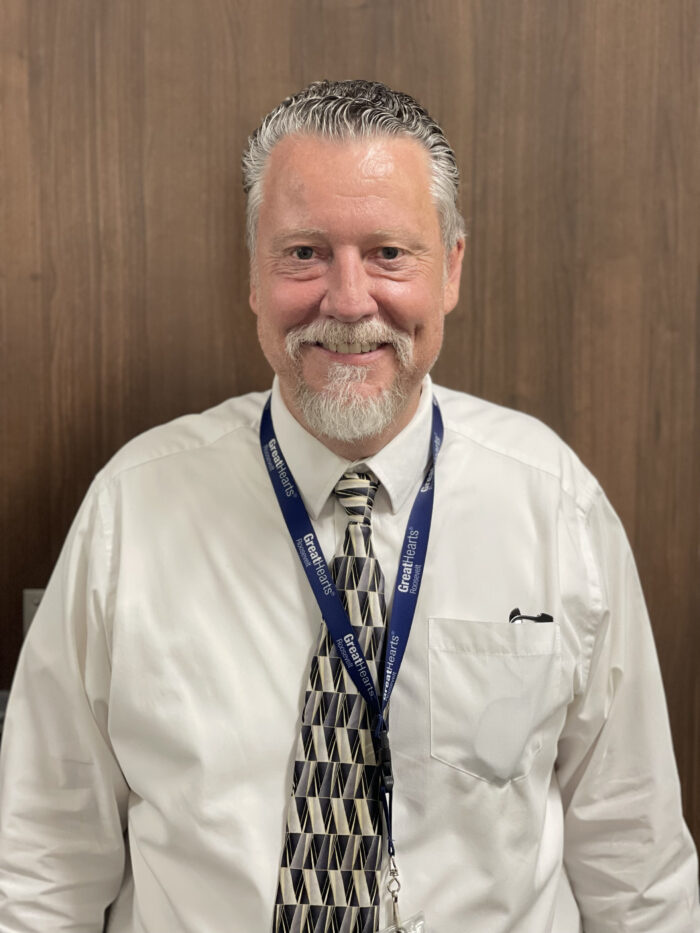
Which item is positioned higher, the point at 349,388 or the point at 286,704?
the point at 349,388

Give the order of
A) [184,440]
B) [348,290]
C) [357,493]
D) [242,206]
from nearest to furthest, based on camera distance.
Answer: [348,290]
[357,493]
[184,440]
[242,206]

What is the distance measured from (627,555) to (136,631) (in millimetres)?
757

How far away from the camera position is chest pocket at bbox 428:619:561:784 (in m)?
1.34

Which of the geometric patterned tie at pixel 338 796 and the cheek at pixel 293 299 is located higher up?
the cheek at pixel 293 299

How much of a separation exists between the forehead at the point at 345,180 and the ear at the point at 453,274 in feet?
0.44

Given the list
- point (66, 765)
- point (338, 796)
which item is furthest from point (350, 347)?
point (66, 765)

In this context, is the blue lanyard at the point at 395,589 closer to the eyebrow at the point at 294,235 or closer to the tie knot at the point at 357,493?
the tie knot at the point at 357,493

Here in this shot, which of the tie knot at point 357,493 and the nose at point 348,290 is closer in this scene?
the nose at point 348,290

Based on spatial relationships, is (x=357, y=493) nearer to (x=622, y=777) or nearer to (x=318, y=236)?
(x=318, y=236)

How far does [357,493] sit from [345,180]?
425mm

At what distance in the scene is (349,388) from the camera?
1278mm

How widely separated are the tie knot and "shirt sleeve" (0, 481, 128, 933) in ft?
1.15

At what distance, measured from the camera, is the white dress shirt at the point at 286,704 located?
4.26 ft

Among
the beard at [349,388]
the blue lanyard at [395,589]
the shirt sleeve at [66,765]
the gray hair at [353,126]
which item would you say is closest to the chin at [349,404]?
the beard at [349,388]
